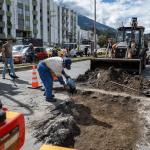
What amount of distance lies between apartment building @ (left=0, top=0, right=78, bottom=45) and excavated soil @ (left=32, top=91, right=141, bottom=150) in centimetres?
3153

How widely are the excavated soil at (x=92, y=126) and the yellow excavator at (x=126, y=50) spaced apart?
13.7 feet

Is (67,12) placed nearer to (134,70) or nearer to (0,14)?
(0,14)

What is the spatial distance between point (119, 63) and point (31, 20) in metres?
41.0

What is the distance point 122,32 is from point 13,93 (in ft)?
27.2

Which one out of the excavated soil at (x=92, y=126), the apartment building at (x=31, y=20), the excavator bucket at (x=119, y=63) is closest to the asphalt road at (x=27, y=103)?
the excavated soil at (x=92, y=126)

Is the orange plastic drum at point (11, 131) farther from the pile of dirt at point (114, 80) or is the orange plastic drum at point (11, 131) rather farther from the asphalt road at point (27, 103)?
the pile of dirt at point (114, 80)

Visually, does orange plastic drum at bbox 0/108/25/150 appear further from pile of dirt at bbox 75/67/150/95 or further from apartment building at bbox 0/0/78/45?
apartment building at bbox 0/0/78/45

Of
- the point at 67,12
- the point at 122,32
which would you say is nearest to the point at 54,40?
the point at 67,12

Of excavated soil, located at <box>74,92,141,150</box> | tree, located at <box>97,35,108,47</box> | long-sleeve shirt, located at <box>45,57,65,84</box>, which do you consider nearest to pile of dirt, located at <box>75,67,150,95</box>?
excavated soil, located at <box>74,92,141,150</box>

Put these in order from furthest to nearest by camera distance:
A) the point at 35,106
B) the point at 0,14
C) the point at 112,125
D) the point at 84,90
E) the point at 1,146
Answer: the point at 0,14, the point at 84,90, the point at 35,106, the point at 112,125, the point at 1,146

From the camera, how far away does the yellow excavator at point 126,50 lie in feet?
29.9

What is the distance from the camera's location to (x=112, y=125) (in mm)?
3717

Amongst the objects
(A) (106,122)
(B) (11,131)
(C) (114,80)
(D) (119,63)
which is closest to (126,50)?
(D) (119,63)

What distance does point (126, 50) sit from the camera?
1037 cm
